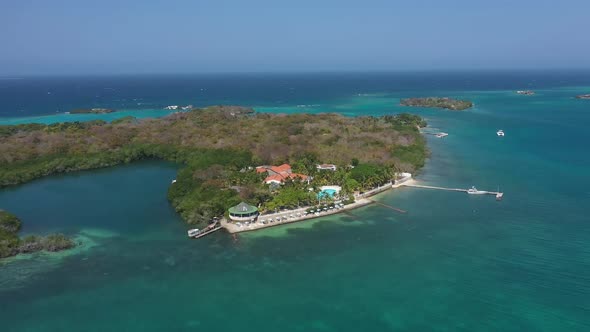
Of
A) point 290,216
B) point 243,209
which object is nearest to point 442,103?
point 290,216

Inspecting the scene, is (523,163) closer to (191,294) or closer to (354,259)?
(354,259)

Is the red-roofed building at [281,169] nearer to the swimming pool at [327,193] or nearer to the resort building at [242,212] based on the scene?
the swimming pool at [327,193]

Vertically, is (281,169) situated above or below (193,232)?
above

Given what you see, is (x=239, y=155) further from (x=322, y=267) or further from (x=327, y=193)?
(x=322, y=267)

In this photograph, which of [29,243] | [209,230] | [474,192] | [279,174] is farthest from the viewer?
[279,174]

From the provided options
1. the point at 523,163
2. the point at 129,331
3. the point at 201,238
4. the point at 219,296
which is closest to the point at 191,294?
the point at 219,296

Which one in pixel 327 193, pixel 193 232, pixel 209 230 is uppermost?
pixel 327 193
